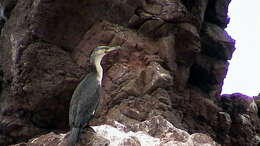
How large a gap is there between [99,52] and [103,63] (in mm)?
1360

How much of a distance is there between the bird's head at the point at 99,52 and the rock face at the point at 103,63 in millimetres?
959

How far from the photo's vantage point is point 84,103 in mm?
11516

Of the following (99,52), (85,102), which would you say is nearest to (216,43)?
(99,52)

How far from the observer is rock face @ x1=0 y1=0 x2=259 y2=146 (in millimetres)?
14078

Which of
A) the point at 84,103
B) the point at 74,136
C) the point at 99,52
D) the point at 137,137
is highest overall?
the point at 99,52

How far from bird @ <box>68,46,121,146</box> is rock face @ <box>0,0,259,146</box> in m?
1.54

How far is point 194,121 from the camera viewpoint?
16.0 m

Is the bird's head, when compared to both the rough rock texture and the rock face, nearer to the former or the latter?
the rock face

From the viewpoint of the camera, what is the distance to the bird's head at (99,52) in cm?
1292

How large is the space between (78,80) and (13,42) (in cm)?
181

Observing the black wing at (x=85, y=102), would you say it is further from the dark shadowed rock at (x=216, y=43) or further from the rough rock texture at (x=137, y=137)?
the dark shadowed rock at (x=216, y=43)

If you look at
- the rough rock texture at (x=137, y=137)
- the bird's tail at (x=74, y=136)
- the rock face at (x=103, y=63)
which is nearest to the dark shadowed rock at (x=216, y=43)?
the rock face at (x=103, y=63)

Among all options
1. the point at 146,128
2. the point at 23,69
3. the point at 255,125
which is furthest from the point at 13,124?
the point at 255,125

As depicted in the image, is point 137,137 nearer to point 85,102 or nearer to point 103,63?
point 85,102
